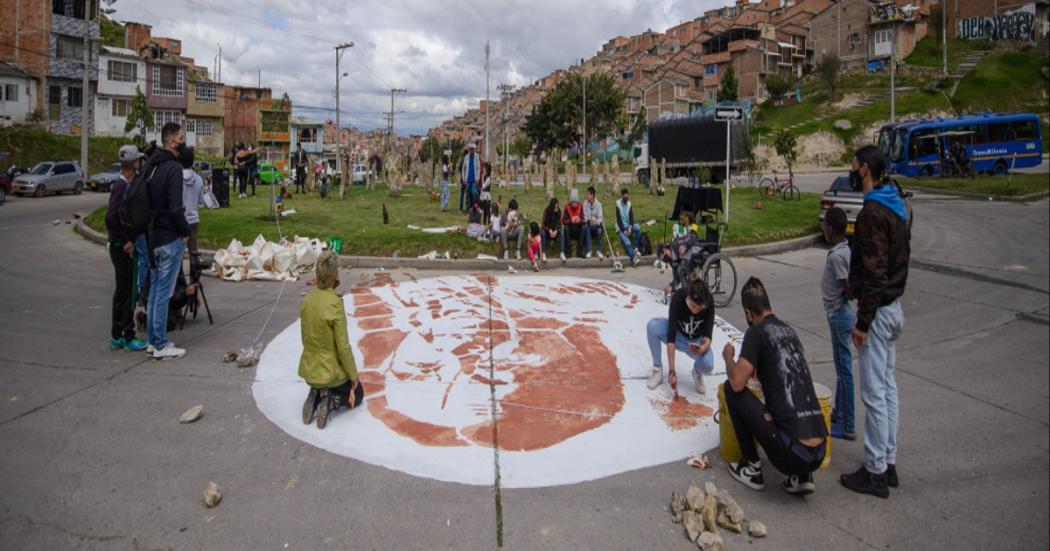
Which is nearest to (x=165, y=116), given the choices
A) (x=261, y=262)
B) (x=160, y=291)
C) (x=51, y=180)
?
(x=51, y=180)

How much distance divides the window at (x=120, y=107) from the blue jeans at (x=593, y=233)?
181ft

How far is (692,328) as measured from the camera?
6004 millimetres

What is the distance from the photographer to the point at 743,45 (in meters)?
76.3

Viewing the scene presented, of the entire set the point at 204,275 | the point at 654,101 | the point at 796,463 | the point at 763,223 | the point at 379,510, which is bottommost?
the point at 379,510

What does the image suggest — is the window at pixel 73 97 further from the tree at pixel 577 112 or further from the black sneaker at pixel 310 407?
the black sneaker at pixel 310 407

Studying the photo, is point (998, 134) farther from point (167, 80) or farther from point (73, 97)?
point (167, 80)

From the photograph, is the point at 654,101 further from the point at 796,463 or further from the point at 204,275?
the point at 796,463

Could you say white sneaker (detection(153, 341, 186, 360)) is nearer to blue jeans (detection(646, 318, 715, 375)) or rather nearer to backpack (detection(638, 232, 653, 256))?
blue jeans (detection(646, 318, 715, 375))

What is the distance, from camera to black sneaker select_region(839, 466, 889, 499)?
4.19 metres

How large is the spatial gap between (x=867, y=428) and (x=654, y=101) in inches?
3367

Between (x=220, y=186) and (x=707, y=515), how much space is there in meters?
19.4

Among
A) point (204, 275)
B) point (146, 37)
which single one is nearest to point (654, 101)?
point (146, 37)

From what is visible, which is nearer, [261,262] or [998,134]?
[261,262]

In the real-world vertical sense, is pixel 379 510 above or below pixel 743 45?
below
